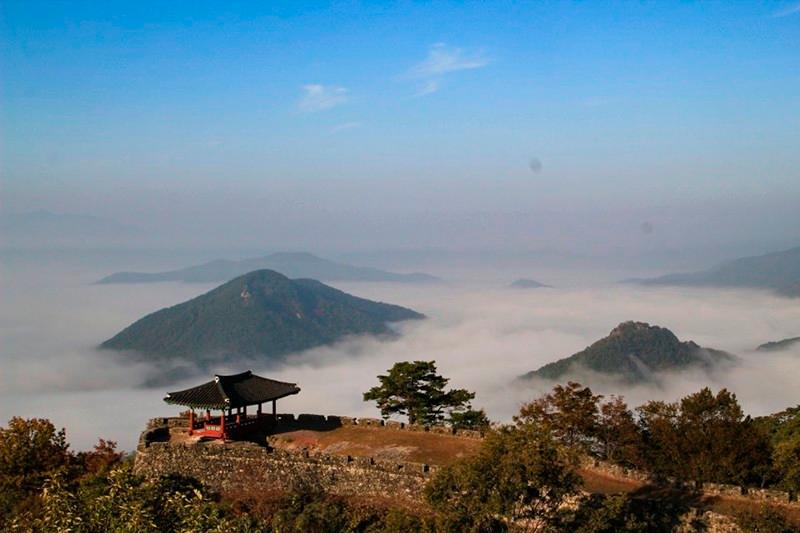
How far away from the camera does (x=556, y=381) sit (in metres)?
121

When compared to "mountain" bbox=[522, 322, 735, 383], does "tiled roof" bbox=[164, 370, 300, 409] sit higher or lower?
lower

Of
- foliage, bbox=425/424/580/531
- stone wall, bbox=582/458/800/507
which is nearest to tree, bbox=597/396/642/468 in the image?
stone wall, bbox=582/458/800/507

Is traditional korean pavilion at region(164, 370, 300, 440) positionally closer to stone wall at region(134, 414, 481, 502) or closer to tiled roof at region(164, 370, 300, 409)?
tiled roof at region(164, 370, 300, 409)

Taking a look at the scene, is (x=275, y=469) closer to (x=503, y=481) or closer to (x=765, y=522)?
(x=503, y=481)

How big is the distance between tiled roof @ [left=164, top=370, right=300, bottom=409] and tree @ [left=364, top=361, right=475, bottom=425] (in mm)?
7489

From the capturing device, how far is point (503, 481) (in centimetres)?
2064

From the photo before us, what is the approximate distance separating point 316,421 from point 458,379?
13591 centimetres

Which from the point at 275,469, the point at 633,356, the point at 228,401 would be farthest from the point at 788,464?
the point at 633,356

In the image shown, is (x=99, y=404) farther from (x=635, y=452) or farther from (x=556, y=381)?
(x=635, y=452)

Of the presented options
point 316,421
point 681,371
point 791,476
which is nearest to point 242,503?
point 316,421

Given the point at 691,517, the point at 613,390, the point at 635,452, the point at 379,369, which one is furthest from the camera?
the point at 379,369

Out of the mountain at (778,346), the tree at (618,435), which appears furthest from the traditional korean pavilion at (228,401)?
the mountain at (778,346)

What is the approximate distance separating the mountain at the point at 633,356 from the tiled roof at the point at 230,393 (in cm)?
9337

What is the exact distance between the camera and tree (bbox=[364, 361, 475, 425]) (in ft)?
135
